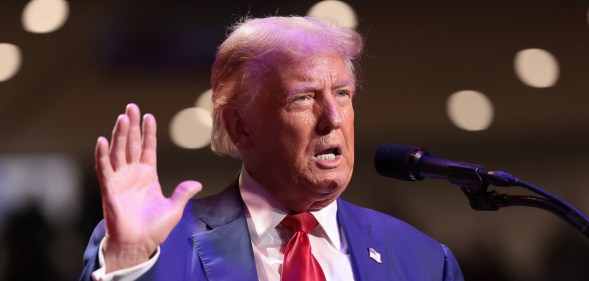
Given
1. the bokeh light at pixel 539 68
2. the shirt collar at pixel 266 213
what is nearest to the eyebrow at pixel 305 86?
the shirt collar at pixel 266 213

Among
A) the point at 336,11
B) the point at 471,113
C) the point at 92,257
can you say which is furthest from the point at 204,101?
the point at 92,257

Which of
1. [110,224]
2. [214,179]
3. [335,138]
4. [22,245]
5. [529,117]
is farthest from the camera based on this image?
[529,117]

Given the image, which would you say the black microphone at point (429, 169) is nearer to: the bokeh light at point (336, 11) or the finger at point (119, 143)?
the finger at point (119, 143)

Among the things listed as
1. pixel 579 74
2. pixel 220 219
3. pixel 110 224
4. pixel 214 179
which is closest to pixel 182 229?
pixel 220 219

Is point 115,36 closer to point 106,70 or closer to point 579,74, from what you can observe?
point 106,70

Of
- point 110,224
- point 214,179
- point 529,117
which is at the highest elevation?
point 110,224

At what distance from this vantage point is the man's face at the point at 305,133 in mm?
1701

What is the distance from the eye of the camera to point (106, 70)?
9.70 feet

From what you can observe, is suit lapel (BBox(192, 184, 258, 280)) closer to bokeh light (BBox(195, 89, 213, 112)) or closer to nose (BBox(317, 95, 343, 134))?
nose (BBox(317, 95, 343, 134))

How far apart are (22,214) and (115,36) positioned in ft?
2.43

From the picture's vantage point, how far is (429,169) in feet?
4.67

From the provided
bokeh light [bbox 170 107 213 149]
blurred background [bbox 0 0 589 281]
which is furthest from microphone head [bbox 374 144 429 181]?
bokeh light [bbox 170 107 213 149]

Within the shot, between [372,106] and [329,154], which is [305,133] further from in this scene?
[372,106]

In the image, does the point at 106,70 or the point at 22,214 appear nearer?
the point at 22,214
